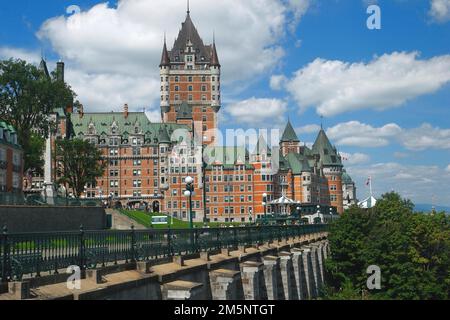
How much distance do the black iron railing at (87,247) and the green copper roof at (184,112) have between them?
4524 inches

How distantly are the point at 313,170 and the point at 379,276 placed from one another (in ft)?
320

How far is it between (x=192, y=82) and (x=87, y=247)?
134 m

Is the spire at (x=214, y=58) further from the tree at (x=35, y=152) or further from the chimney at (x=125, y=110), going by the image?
the tree at (x=35, y=152)

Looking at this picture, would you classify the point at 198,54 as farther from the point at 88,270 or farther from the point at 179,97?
the point at 88,270

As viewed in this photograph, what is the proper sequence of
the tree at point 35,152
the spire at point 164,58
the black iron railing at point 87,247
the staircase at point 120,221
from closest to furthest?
the black iron railing at point 87,247
the staircase at point 120,221
the tree at point 35,152
the spire at point 164,58

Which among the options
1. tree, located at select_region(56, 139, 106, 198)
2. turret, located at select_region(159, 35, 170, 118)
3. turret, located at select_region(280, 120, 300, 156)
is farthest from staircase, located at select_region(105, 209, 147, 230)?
turret, located at select_region(280, 120, 300, 156)

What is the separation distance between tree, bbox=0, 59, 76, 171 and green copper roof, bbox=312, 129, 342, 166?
3943 inches

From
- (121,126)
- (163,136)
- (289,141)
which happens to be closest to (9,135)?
(163,136)

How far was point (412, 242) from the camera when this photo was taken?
54875 mm

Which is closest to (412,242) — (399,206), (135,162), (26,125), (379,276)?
(379,276)

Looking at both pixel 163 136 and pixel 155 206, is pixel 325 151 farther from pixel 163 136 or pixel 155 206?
pixel 155 206

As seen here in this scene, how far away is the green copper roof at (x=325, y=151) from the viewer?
152375 mm

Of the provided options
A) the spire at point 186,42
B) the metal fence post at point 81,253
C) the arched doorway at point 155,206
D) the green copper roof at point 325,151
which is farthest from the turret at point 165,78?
the metal fence post at point 81,253

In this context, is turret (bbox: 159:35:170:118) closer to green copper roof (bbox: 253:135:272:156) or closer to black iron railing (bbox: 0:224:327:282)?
green copper roof (bbox: 253:135:272:156)
